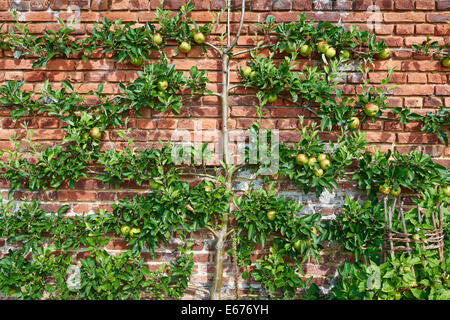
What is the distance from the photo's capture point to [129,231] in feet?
6.81

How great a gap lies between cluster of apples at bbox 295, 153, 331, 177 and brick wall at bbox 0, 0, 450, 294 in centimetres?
20

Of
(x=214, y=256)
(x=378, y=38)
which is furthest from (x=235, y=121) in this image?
(x=378, y=38)

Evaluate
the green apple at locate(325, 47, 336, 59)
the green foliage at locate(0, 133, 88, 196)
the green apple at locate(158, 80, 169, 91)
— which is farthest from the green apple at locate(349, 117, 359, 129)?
the green foliage at locate(0, 133, 88, 196)

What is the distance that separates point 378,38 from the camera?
6.93 feet

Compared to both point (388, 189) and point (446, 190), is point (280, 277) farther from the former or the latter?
point (446, 190)

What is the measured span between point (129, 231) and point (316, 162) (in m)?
1.31

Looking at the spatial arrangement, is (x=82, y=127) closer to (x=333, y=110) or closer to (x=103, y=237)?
(x=103, y=237)

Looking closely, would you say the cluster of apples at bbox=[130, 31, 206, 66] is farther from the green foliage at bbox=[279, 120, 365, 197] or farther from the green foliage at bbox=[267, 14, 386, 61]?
the green foliage at bbox=[279, 120, 365, 197]

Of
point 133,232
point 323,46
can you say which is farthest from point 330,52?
point 133,232

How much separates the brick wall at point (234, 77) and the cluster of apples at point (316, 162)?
197mm

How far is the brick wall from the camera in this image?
6.86 feet

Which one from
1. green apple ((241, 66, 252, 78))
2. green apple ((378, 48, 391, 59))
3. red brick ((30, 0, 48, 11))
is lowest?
green apple ((241, 66, 252, 78))

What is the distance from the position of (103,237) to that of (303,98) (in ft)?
5.52

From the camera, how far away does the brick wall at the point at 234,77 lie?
2092 millimetres
